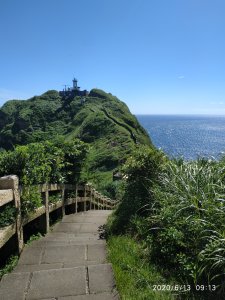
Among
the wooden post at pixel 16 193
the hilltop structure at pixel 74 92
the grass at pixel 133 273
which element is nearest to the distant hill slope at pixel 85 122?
the hilltop structure at pixel 74 92

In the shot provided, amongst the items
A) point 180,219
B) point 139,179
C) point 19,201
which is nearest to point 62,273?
point 19,201

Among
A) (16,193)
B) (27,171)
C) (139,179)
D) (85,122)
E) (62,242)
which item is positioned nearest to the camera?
(16,193)

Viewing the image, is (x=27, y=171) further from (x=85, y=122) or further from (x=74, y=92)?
(x=74, y=92)

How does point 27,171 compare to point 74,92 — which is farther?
point 74,92

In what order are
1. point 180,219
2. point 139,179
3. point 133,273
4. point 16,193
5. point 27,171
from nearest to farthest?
point 133,273, point 180,219, point 16,193, point 27,171, point 139,179

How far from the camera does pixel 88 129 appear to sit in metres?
115

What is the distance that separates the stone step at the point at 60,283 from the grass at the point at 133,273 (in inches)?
6.3

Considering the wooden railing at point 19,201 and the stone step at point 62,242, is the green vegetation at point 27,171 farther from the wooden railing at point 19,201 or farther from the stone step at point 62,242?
the stone step at point 62,242

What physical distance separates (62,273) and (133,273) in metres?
1.02

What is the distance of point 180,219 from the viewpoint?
4.88 m

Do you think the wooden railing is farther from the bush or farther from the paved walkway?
the bush

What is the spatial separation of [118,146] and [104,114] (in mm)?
32035

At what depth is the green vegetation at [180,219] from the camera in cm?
397

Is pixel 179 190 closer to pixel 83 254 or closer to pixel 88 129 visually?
pixel 83 254
